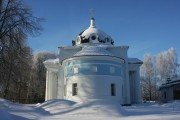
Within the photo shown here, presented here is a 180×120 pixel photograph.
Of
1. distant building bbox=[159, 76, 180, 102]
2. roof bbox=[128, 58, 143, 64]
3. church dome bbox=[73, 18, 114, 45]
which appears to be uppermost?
church dome bbox=[73, 18, 114, 45]

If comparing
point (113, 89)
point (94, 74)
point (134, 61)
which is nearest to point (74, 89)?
point (94, 74)

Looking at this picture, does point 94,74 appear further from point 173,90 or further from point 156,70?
point 156,70

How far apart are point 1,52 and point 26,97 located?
2921 cm

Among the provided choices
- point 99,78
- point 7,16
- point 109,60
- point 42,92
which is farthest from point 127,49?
point 42,92

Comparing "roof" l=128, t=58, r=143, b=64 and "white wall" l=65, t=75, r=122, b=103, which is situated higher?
"roof" l=128, t=58, r=143, b=64

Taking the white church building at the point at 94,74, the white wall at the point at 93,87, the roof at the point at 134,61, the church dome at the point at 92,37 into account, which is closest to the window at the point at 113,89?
the white church building at the point at 94,74

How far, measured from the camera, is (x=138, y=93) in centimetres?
3366

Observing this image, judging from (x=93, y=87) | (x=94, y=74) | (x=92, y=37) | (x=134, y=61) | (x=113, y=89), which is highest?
(x=92, y=37)

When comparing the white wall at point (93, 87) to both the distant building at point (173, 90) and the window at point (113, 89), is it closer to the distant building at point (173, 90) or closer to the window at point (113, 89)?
the window at point (113, 89)

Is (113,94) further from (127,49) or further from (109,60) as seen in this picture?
(127,49)

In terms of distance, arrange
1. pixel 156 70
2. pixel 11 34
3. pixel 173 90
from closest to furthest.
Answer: pixel 11 34 → pixel 173 90 → pixel 156 70

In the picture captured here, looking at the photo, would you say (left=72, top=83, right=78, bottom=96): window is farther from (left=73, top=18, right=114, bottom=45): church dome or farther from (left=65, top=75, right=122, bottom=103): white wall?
(left=73, top=18, right=114, bottom=45): church dome

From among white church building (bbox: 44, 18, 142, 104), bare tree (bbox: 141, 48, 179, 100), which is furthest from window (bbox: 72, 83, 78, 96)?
bare tree (bbox: 141, 48, 179, 100)

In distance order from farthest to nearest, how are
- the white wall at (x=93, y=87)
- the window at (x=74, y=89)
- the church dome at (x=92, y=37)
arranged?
the church dome at (x=92, y=37)
the window at (x=74, y=89)
the white wall at (x=93, y=87)
